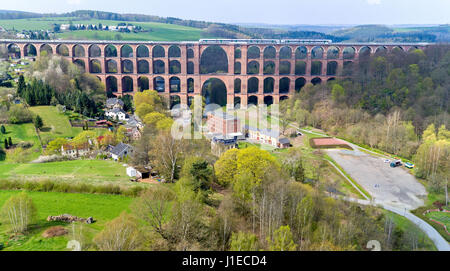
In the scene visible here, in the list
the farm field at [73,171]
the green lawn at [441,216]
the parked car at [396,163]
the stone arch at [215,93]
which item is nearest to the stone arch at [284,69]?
the stone arch at [215,93]

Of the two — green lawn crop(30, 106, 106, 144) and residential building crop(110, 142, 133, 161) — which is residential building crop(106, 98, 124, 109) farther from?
residential building crop(110, 142, 133, 161)

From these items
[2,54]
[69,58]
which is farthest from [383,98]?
[2,54]

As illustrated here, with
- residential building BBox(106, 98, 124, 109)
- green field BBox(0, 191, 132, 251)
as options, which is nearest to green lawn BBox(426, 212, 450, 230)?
green field BBox(0, 191, 132, 251)

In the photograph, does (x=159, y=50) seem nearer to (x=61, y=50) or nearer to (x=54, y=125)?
(x=61, y=50)

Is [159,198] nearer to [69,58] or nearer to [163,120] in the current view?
[163,120]

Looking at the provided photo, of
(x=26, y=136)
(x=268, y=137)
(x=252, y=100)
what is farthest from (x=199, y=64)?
(x=26, y=136)
